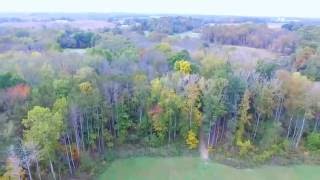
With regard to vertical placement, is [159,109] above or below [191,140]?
above

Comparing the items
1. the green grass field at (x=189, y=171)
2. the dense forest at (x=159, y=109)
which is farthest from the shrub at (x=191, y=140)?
the green grass field at (x=189, y=171)

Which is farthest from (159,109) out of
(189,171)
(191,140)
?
(189,171)

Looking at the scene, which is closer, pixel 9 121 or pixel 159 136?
pixel 9 121

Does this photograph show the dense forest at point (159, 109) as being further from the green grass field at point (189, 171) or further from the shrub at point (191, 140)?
the green grass field at point (189, 171)

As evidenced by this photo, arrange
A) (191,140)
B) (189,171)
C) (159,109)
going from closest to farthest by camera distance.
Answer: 1. (189,171)
2. (159,109)
3. (191,140)

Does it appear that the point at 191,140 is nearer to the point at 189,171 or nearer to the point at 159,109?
the point at 189,171

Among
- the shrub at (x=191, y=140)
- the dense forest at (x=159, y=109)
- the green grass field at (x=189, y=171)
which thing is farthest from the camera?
the shrub at (x=191, y=140)

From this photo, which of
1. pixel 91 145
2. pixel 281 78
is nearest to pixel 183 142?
pixel 91 145

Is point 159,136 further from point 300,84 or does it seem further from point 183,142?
point 300,84
